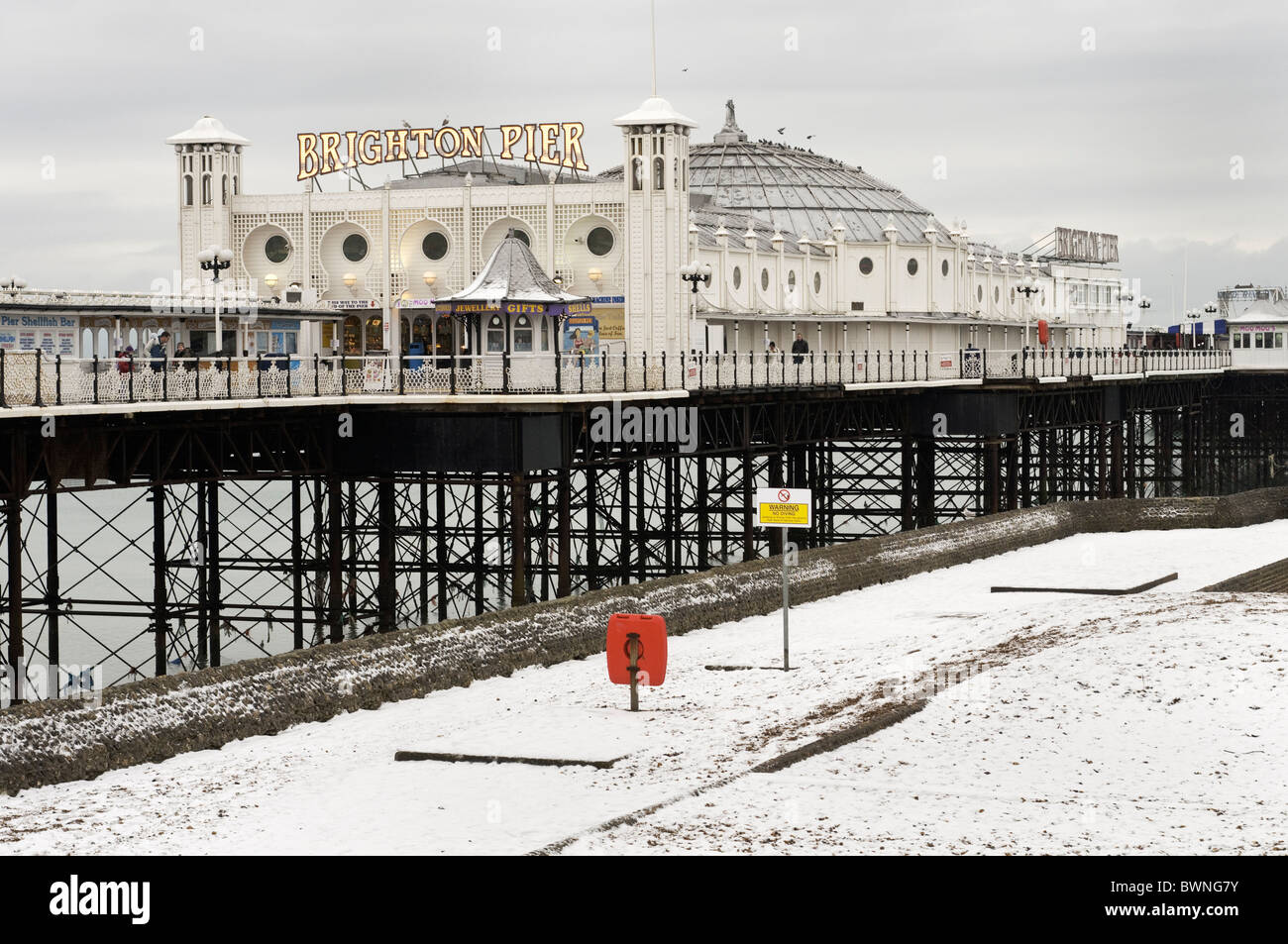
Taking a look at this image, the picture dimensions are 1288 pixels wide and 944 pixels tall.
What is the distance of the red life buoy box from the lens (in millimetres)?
27516

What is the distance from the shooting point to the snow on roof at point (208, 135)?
53.0 metres

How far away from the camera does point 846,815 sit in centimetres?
2012

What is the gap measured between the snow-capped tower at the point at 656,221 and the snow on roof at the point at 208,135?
465 inches

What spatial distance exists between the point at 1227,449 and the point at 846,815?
298ft

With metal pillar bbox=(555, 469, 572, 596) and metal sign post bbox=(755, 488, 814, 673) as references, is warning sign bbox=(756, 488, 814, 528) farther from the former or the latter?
metal pillar bbox=(555, 469, 572, 596)

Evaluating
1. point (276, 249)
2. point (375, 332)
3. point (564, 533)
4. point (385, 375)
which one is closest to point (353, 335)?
point (375, 332)

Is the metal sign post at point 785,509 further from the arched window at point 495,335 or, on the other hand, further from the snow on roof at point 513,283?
the arched window at point 495,335

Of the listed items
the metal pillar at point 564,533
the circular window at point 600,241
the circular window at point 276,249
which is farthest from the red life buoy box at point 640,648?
the circular window at point 276,249

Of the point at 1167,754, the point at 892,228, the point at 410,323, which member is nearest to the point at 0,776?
the point at 1167,754

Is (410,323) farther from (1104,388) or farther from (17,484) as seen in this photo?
(1104,388)

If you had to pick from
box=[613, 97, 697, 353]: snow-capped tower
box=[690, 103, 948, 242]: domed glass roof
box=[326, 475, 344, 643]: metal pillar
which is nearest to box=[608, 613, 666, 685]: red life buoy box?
box=[326, 475, 344, 643]: metal pillar

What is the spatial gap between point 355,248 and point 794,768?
34.5 m

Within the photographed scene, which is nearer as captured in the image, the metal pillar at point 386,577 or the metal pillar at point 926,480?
the metal pillar at point 386,577

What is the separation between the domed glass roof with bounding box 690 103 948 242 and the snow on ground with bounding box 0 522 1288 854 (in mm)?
53242
